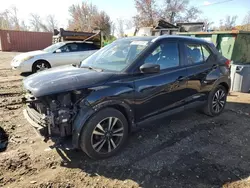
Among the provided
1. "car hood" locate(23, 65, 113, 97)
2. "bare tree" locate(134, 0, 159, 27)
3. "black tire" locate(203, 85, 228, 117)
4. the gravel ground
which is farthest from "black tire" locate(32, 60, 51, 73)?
"bare tree" locate(134, 0, 159, 27)

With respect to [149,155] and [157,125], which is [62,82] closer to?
[149,155]

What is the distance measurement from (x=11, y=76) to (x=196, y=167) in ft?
28.1

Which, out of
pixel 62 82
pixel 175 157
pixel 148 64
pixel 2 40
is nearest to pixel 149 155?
pixel 175 157

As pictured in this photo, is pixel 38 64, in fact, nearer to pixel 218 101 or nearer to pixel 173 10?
pixel 218 101

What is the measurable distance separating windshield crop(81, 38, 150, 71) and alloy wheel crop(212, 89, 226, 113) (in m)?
2.20

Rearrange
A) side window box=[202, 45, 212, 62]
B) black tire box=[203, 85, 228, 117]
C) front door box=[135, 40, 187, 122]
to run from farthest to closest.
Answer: black tire box=[203, 85, 228, 117], side window box=[202, 45, 212, 62], front door box=[135, 40, 187, 122]

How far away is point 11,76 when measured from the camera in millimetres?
8922

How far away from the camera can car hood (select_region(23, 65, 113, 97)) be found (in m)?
2.69

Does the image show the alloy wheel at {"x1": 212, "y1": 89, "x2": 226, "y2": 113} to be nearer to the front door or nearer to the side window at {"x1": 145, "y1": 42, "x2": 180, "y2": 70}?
the front door

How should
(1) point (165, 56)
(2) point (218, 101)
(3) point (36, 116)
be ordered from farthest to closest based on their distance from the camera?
(2) point (218, 101) → (1) point (165, 56) → (3) point (36, 116)

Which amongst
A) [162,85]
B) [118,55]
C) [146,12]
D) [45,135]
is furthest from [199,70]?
[146,12]

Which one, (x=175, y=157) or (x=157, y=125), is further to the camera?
(x=157, y=125)

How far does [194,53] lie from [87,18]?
116 ft

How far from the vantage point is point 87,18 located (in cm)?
3628
